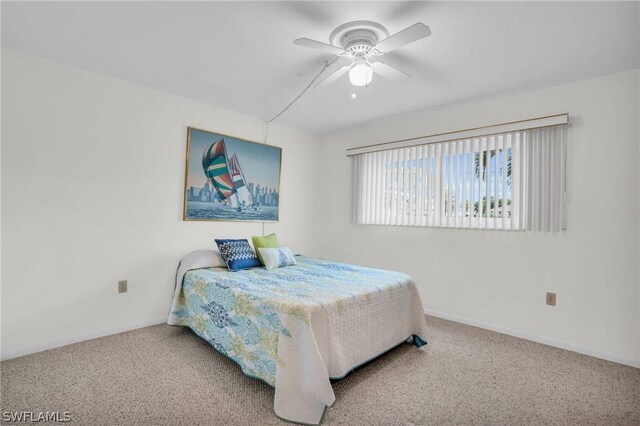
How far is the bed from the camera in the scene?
1.80 metres

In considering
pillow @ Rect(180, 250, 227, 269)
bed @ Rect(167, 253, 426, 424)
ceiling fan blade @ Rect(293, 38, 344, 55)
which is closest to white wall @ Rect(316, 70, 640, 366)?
bed @ Rect(167, 253, 426, 424)

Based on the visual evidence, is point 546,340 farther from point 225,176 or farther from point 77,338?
point 77,338

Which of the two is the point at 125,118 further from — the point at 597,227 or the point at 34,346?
the point at 597,227

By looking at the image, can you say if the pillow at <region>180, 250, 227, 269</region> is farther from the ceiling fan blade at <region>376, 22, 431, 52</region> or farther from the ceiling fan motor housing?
the ceiling fan blade at <region>376, 22, 431, 52</region>

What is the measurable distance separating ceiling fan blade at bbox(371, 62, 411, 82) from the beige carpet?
221cm

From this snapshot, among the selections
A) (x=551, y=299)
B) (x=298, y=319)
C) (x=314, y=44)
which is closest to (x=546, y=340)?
(x=551, y=299)

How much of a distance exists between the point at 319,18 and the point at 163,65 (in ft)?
4.82

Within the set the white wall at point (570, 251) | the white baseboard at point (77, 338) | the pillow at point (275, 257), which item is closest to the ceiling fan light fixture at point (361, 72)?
the white wall at point (570, 251)

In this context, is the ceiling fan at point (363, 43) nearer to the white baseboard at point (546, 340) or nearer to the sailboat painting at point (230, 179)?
the sailboat painting at point (230, 179)

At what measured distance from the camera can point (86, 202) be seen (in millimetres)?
2734

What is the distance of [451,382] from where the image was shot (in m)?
2.15

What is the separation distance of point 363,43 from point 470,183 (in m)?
1.99

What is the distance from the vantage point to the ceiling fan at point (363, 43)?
1826mm

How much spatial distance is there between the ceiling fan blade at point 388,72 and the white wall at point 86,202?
6.70 ft
